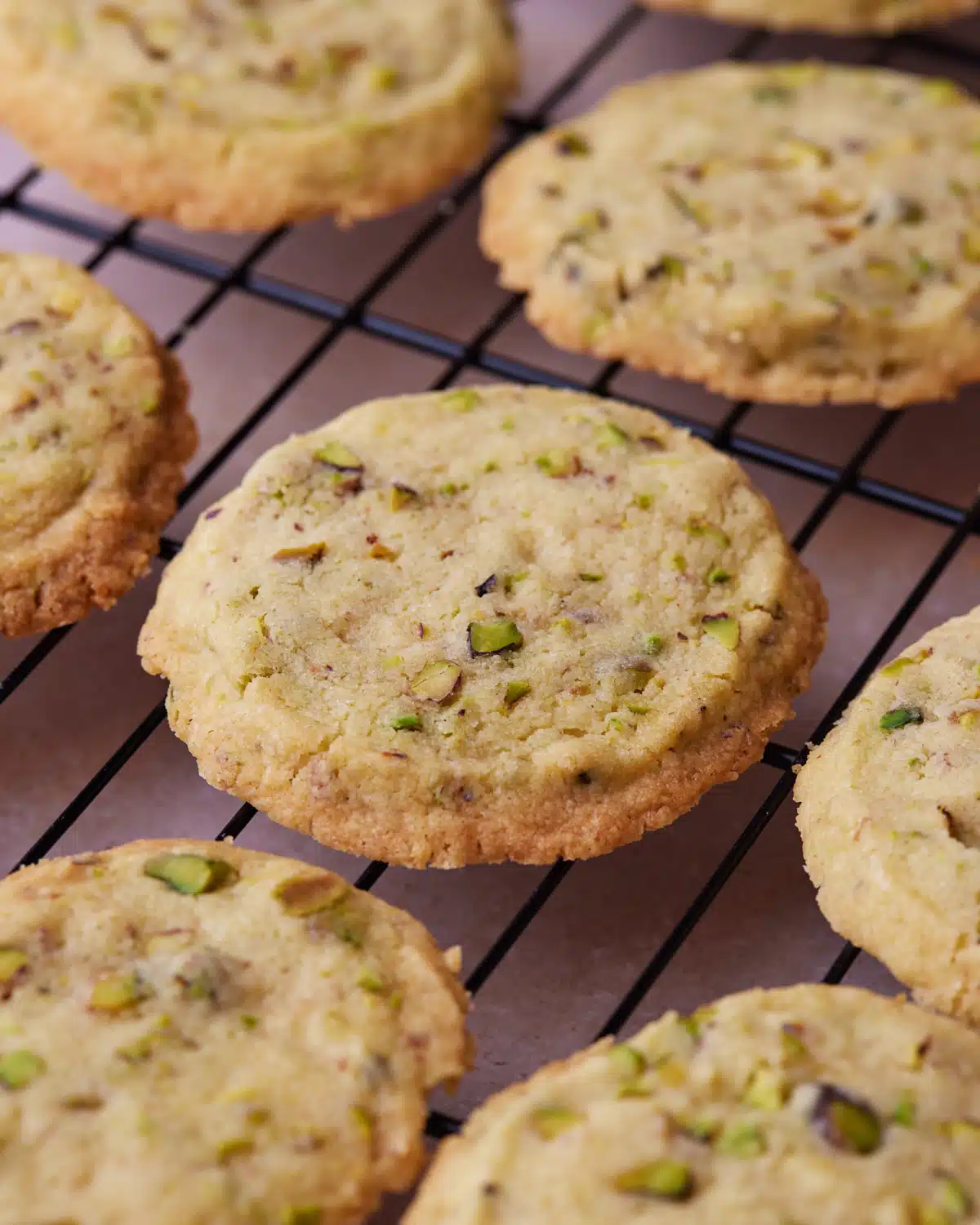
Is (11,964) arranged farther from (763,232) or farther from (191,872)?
(763,232)

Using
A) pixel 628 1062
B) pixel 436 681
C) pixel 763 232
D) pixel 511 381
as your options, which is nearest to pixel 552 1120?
pixel 628 1062

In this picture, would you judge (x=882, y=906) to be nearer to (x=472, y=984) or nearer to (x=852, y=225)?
(x=472, y=984)

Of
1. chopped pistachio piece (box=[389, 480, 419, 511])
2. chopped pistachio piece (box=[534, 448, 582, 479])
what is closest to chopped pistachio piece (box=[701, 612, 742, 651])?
chopped pistachio piece (box=[534, 448, 582, 479])

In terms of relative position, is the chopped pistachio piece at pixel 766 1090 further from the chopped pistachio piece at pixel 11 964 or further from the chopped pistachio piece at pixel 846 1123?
the chopped pistachio piece at pixel 11 964

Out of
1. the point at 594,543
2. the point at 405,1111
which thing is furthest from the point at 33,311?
the point at 405,1111

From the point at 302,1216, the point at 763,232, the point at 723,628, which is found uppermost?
the point at 763,232
